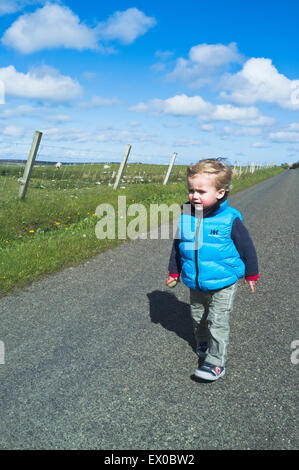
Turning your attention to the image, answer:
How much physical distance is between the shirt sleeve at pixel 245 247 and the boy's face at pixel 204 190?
255 mm

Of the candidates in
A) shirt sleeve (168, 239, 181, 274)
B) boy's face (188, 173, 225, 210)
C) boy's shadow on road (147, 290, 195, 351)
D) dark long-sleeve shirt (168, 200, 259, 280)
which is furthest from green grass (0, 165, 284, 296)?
dark long-sleeve shirt (168, 200, 259, 280)

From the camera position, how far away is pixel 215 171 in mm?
2830

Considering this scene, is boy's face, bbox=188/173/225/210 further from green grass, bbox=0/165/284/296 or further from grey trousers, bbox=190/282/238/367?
green grass, bbox=0/165/284/296

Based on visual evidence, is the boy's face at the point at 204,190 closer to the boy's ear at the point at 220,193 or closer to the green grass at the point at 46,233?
the boy's ear at the point at 220,193

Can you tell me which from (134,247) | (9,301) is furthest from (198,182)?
(134,247)

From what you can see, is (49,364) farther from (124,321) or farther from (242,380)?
(242,380)

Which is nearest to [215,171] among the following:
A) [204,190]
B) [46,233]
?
[204,190]

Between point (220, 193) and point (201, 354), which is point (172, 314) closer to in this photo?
point (201, 354)

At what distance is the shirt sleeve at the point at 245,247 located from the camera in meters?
2.90

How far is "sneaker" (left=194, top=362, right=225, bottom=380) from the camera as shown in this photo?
282 cm

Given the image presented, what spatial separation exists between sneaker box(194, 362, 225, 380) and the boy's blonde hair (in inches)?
55.1

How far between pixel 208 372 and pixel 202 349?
0.43 metres

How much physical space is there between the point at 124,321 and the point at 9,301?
1.44 metres

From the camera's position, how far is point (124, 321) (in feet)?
12.6
